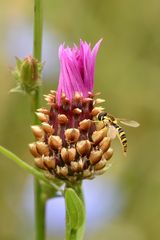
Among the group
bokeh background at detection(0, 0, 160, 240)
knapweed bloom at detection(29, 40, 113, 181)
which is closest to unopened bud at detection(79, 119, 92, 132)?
knapweed bloom at detection(29, 40, 113, 181)

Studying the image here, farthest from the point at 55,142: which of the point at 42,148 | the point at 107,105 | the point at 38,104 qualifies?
the point at 107,105

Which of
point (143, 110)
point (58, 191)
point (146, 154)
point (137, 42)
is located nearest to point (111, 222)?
point (146, 154)

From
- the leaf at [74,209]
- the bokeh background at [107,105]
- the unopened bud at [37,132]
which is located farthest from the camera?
the bokeh background at [107,105]

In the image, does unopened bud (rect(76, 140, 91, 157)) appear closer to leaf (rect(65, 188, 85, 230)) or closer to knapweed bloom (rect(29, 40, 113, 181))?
knapweed bloom (rect(29, 40, 113, 181))

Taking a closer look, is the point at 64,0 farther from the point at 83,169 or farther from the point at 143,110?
the point at 83,169

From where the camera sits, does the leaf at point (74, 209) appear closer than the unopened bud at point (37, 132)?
Yes

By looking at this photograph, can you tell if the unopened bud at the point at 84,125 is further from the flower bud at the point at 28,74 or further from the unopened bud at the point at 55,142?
the flower bud at the point at 28,74

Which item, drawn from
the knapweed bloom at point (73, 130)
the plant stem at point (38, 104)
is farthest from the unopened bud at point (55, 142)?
the plant stem at point (38, 104)
